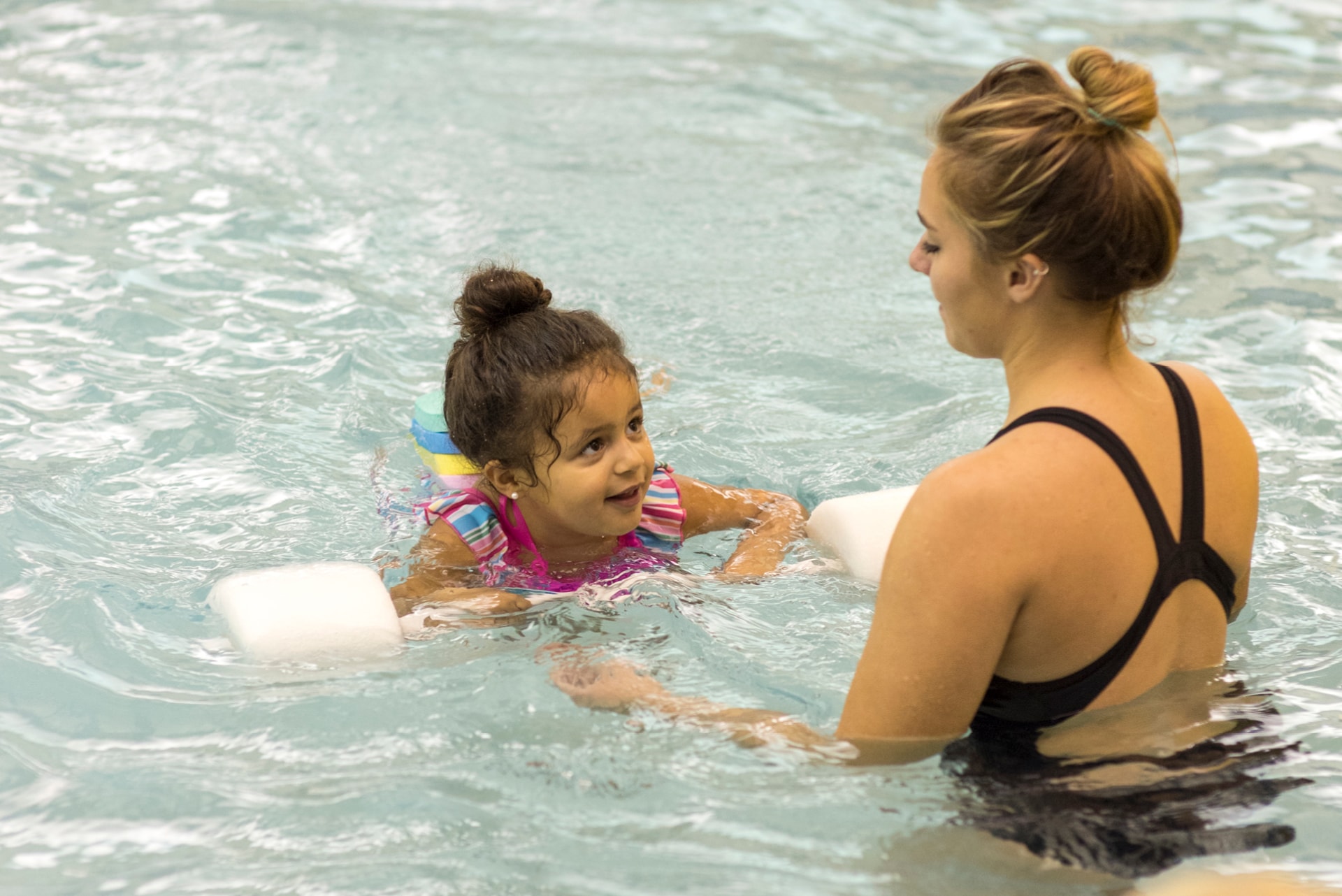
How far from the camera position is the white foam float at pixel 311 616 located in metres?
3.32

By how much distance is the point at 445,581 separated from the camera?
377 cm

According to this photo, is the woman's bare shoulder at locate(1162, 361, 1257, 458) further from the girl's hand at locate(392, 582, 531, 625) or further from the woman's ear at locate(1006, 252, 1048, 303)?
the girl's hand at locate(392, 582, 531, 625)

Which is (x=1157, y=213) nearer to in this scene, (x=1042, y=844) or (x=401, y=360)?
(x=1042, y=844)

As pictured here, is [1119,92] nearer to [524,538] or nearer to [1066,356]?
[1066,356]

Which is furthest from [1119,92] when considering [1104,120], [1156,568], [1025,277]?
[1156,568]

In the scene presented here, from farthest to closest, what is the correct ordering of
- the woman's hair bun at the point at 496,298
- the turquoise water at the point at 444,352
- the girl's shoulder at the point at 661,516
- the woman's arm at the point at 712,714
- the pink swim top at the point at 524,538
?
1. the girl's shoulder at the point at 661,516
2. the pink swim top at the point at 524,538
3. the woman's hair bun at the point at 496,298
4. the turquoise water at the point at 444,352
5. the woman's arm at the point at 712,714

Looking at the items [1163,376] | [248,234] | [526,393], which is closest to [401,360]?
[248,234]

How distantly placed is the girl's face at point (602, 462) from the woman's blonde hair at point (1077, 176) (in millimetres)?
1374

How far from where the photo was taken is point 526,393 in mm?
3547

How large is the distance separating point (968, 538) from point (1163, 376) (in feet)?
1.95

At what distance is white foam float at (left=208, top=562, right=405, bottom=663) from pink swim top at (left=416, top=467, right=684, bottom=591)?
0.38 meters

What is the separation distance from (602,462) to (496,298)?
560 mm

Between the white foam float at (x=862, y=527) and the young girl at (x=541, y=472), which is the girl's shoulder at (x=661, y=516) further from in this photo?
the white foam float at (x=862, y=527)

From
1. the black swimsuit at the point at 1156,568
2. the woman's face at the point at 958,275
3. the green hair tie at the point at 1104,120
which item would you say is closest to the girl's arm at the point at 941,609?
the black swimsuit at the point at 1156,568
